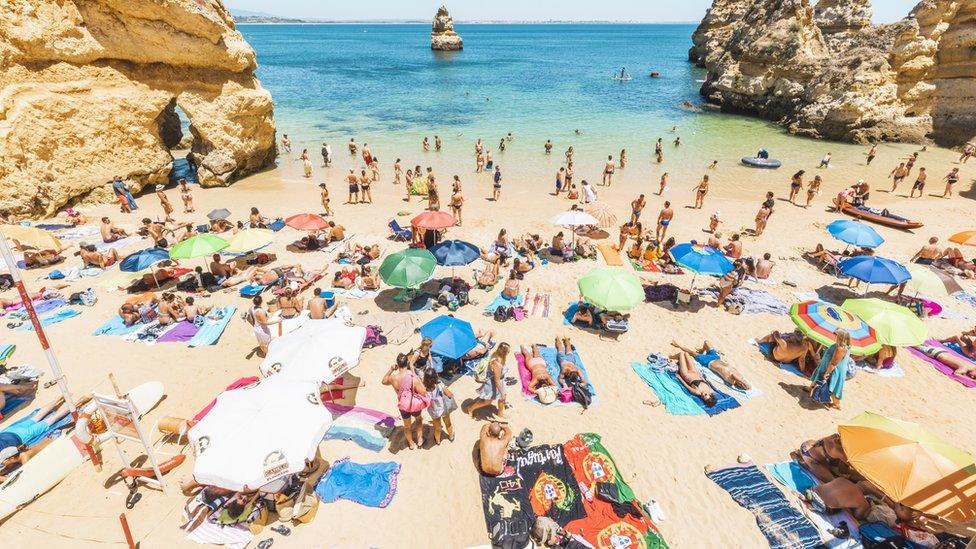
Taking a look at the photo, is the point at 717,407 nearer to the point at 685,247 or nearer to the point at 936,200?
the point at 685,247

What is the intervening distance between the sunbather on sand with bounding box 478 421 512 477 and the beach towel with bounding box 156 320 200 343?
724cm

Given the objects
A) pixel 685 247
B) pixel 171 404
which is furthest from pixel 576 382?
pixel 171 404

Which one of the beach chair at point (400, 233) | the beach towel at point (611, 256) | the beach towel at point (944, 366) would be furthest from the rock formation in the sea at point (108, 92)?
the beach towel at point (944, 366)

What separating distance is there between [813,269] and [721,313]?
468 cm

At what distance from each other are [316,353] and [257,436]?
1.93 m

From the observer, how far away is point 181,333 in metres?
9.70

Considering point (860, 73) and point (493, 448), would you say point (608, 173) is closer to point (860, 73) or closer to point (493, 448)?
point (493, 448)

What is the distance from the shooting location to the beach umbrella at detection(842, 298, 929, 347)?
8.25m

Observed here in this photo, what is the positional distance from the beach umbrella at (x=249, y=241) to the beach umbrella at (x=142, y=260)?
5.17 ft

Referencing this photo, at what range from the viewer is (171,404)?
7867 mm

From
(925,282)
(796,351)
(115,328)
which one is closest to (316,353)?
(115,328)

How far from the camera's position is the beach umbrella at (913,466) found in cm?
545

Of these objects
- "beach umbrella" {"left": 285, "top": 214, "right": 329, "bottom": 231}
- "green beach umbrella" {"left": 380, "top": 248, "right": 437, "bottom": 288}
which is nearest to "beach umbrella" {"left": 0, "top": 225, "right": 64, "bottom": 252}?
"beach umbrella" {"left": 285, "top": 214, "right": 329, "bottom": 231}

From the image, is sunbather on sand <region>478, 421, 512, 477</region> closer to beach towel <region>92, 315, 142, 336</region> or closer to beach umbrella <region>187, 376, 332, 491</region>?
beach umbrella <region>187, 376, 332, 491</region>
